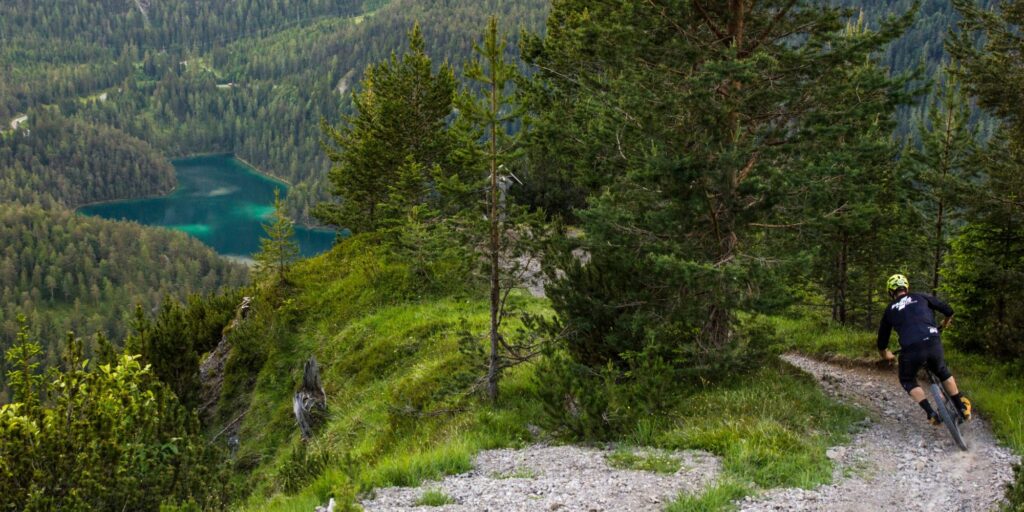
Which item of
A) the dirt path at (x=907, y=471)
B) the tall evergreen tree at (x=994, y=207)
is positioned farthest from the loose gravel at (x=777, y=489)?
the tall evergreen tree at (x=994, y=207)

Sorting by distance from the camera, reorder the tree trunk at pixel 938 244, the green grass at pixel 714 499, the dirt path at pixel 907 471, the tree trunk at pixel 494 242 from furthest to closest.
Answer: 1. the tree trunk at pixel 938 244
2. the tree trunk at pixel 494 242
3. the dirt path at pixel 907 471
4. the green grass at pixel 714 499

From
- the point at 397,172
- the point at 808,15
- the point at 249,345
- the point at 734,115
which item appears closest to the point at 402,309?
the point at 249,345

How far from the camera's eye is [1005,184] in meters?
12.7

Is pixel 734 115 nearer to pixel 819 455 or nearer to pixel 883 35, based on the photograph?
pixel 883 35

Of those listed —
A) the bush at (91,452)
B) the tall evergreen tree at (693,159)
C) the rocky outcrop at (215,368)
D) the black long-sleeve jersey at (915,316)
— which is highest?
the tall evergreen tree at (693,159)

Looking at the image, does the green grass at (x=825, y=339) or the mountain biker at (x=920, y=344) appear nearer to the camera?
the mountain biker at (x=920, y=344)

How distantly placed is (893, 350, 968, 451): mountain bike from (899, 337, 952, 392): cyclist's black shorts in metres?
0.15

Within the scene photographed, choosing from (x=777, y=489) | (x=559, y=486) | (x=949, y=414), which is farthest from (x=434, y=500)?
(x=949, y=414)

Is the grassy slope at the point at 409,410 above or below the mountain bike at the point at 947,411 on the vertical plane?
below

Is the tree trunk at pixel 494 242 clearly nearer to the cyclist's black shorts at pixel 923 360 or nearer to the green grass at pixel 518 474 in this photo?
the green grass at pixel 518 474

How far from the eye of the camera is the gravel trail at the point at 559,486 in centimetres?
788

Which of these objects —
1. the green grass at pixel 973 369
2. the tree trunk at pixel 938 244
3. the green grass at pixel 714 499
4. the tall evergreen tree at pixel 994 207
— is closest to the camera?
the green grass at pixel 714 499

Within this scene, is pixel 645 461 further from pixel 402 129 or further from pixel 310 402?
pixel 402 129

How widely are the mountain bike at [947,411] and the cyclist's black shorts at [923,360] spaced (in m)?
0.15
